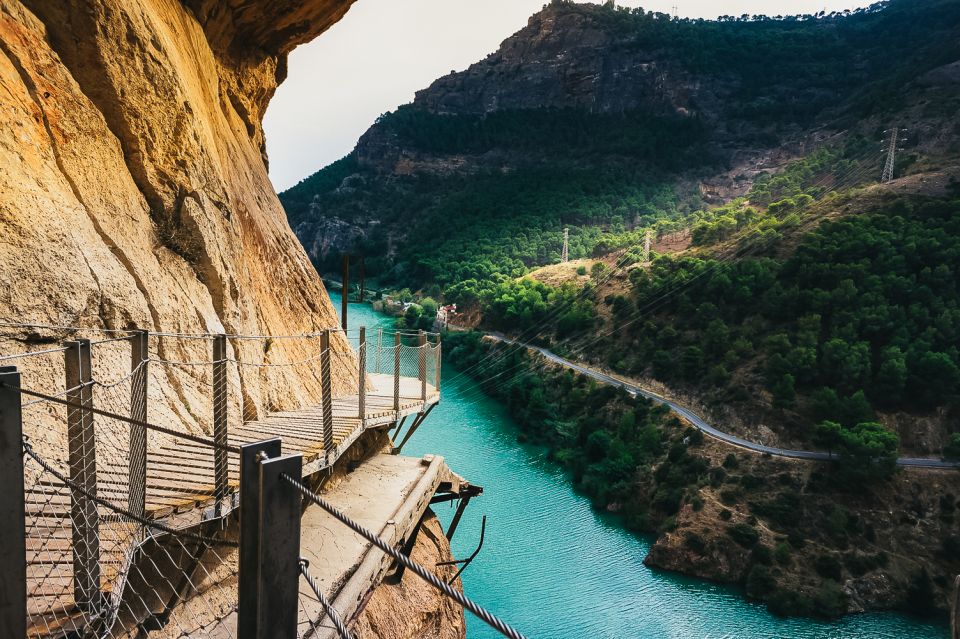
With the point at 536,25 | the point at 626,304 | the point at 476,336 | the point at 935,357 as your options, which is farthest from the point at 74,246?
the point at 536,25

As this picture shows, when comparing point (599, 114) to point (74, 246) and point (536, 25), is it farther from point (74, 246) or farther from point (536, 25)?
point (74, 246)

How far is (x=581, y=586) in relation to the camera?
18797mm

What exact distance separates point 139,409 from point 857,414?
2784 centimetres

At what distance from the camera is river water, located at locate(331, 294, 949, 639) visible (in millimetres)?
17141

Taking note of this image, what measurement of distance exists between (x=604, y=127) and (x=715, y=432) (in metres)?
74.5

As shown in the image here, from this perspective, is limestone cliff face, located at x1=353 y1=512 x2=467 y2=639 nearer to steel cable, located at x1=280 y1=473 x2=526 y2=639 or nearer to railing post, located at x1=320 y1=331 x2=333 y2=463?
railing post, located at x1=320 y1=331 x2=333 y2=463

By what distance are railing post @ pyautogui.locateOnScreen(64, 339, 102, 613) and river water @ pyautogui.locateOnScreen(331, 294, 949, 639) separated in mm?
14549

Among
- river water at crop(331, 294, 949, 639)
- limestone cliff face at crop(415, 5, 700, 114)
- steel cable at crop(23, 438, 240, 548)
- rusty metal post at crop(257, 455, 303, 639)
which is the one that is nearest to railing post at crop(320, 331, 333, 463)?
steel cable at crop(23, 438, 240, 548)

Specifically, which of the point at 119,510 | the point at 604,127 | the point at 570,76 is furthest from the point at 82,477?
the point at 570,76

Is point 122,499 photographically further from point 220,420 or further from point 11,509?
point 11,509

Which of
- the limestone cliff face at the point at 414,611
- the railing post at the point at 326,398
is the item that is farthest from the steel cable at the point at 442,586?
the limestone cliff face at the point at 414,611

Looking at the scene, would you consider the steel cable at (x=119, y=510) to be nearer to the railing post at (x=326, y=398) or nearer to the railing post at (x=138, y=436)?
the railing post at (x=138, y=436)

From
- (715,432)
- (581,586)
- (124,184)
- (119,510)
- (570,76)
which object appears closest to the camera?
(119,510)

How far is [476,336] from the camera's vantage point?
42781 mm
